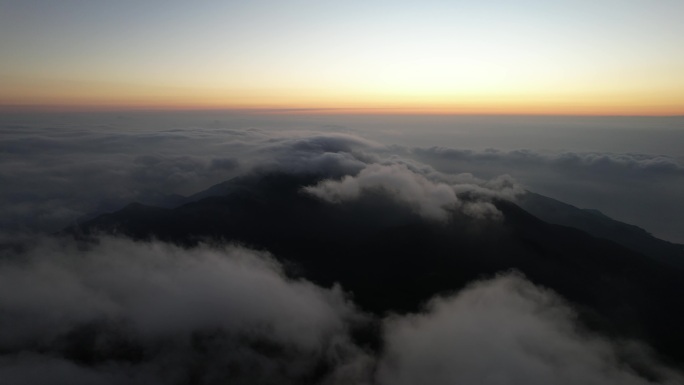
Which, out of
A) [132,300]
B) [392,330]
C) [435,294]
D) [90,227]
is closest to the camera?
[132,300]

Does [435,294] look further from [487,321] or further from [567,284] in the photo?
[567,284]

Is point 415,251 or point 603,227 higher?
point 415,251

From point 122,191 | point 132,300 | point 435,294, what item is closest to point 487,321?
point 435,294

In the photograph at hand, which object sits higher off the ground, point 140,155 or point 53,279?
point 140,155

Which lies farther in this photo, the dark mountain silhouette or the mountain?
the mountain

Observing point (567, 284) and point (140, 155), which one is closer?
point (567, 284)
